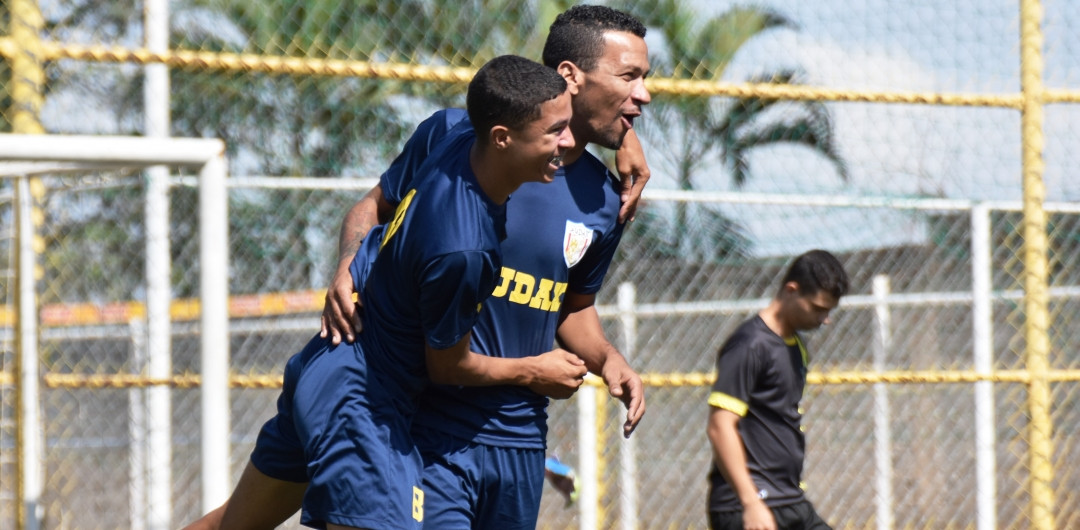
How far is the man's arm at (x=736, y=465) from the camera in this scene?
4.18 meters

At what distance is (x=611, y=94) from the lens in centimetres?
297

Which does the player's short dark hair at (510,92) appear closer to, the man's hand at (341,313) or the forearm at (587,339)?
the man's hand at (341,313)

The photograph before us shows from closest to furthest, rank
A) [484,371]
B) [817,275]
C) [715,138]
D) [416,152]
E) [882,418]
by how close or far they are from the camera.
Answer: [484,371] < [416,152] < [817,275] < [882,418] < [715,138]

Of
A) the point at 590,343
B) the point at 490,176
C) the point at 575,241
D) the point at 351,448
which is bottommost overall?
the point at 351,448

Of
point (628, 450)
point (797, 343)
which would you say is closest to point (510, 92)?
point (797, 343)

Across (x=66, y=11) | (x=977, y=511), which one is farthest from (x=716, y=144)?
(x=66, y=11)

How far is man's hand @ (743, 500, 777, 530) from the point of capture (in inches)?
164

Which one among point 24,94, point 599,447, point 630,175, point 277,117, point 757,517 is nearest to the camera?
point 630,175

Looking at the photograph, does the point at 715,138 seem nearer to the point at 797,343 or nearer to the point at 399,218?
the point at 797,343

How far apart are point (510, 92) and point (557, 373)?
A: 27.9 inches

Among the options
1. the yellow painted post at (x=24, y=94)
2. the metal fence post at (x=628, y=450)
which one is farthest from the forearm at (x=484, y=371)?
the metal fence post at (x=628, y=450)

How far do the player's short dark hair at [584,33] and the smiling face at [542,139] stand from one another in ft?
1.44

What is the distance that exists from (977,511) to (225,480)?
160 inches

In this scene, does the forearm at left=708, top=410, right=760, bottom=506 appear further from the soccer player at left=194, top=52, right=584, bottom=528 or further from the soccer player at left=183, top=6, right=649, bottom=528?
the soccer player at left=194, top=52, right=584, bottom=528
